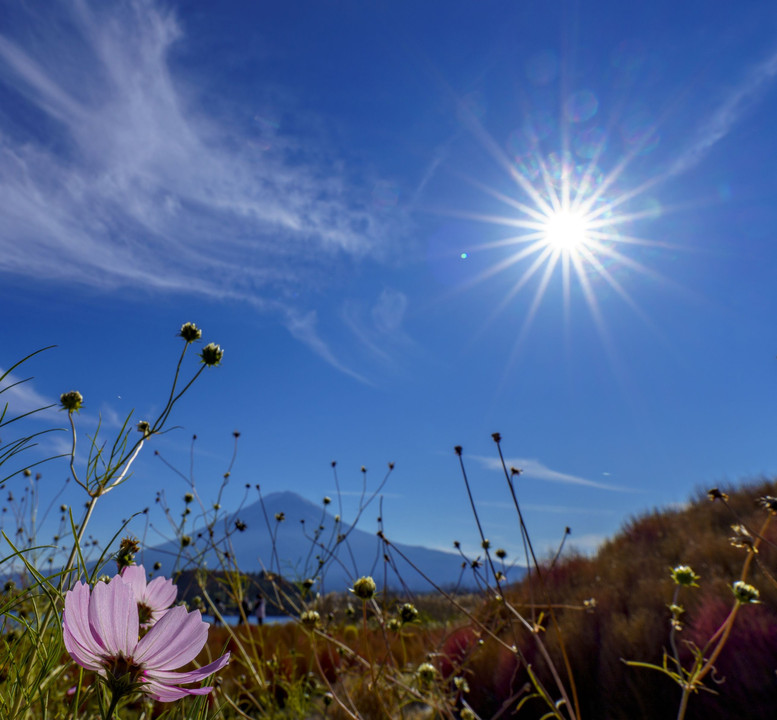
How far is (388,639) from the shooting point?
2.55 meters

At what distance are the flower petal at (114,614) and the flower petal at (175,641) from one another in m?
0.02

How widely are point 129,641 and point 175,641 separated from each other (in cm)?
5

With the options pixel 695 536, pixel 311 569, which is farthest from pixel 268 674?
pixel 695 536

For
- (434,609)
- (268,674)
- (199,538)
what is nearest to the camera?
(199,538)

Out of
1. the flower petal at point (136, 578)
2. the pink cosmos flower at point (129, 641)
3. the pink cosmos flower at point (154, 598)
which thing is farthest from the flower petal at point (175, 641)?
the pink cosmos flower at point (154, 598)

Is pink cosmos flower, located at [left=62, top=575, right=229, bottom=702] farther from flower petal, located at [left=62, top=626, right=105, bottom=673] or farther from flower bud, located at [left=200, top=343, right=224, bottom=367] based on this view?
flower bud, located at [left=200, top=343, right=224, bottom=367]

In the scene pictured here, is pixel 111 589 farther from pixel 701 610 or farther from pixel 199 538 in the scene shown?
pixel 701 610

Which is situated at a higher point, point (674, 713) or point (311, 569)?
point (311, 569)

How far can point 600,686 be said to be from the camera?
2.92m

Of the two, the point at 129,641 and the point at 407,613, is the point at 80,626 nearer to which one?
the point at 129,641

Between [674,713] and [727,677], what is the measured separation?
1.21 feet

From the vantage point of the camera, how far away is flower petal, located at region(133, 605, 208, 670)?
544 millimetres

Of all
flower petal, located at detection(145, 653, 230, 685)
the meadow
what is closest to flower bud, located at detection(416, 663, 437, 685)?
the meadow

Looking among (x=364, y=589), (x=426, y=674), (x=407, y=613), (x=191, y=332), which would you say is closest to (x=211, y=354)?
(x=191, y=332)
